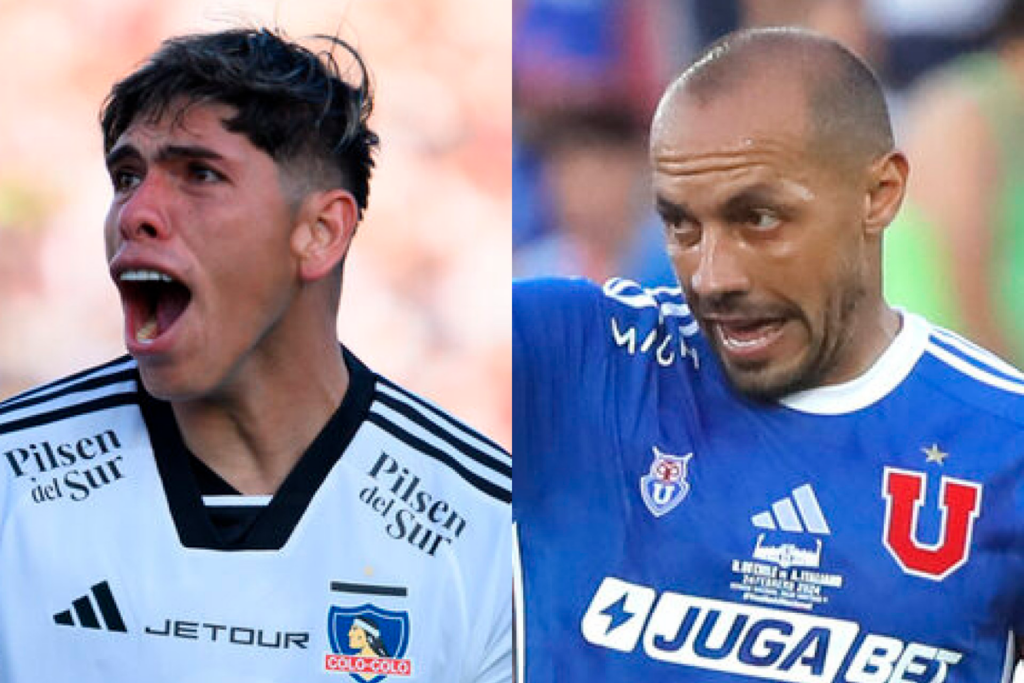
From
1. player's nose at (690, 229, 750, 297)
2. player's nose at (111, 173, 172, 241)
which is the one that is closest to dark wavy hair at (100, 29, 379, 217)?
player's nose at (111, 173, 172, 241)

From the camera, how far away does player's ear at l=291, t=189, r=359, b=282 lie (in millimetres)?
2654

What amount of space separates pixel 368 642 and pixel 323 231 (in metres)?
0.68

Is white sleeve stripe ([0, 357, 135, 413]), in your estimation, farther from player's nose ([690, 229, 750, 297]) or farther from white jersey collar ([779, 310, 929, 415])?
white jersey collar ([779, 310, 929, 415])

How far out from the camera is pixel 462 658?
2691 millimetres

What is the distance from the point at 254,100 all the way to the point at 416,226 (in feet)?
1.13

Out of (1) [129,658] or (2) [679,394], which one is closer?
(1) [129,658]

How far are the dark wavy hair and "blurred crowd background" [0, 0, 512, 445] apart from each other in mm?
29

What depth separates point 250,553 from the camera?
8.69 ft

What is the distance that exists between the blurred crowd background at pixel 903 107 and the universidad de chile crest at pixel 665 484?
0.31 metres

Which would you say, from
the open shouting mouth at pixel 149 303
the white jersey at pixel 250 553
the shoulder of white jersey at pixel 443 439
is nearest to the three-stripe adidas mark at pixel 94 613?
the white jersey at pixel 250 553

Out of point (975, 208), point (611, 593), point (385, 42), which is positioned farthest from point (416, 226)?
point (975, 208)

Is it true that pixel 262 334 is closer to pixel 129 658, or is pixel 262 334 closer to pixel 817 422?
pixel 129 658

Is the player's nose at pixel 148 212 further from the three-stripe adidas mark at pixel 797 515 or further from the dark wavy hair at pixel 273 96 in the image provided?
the three-stripe adidas mark at pixel 797 515

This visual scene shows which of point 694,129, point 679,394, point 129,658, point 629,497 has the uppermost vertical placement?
point 694,129
